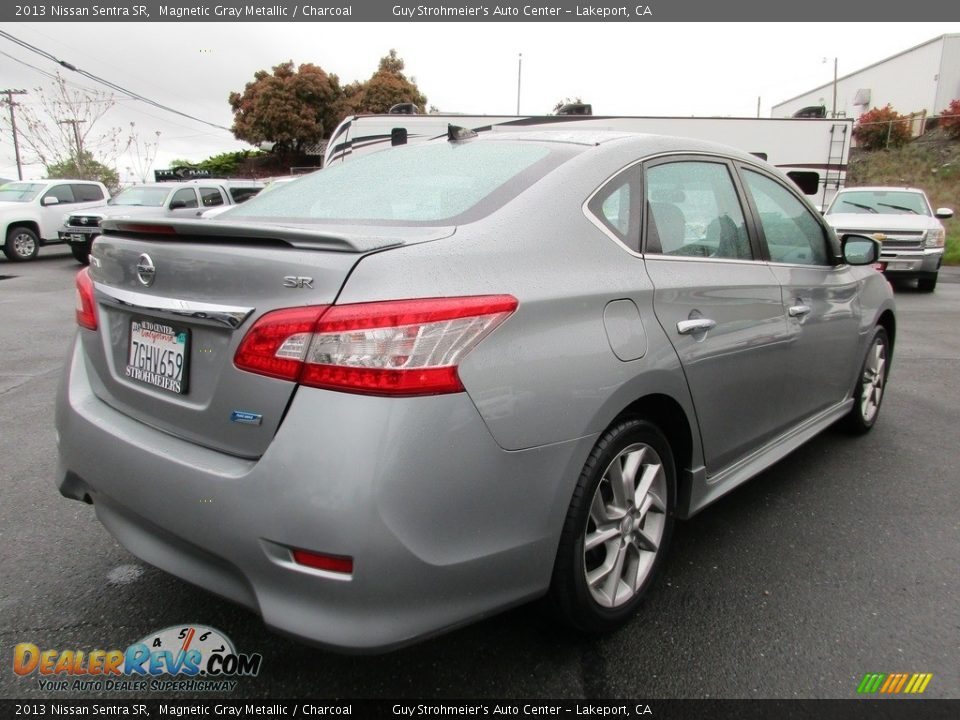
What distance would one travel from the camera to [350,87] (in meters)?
40.0

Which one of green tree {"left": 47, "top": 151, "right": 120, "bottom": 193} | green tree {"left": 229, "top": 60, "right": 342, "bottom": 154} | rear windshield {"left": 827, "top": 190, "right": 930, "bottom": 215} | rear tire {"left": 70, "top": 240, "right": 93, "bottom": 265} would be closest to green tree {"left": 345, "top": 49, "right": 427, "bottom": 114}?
green tree {"left": 229, "top": 60, "right": 342, "bottom": 154}

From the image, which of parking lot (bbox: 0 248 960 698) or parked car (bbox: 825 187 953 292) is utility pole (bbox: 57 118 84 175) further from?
parking lot (bbox: 0 248 960 698)

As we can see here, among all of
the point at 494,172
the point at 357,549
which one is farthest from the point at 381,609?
the point at 494,172

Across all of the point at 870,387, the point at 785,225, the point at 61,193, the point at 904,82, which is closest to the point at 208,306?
the point at 785,225

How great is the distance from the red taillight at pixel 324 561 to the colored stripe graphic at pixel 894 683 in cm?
161

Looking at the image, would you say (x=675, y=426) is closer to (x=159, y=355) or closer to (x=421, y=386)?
(x=421, y=386)

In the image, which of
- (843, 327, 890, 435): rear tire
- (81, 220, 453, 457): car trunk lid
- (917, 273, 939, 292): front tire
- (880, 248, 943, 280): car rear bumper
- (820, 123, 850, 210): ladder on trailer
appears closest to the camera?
(81, 220, 453, 457): car trunk lid

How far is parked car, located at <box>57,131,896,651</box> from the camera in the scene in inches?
62.5

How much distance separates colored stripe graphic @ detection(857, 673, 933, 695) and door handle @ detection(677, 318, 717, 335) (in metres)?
1.20

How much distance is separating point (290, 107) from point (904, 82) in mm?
35890

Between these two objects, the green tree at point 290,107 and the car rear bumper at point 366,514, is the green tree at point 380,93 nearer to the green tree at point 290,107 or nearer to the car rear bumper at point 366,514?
the green tree at point 290,107

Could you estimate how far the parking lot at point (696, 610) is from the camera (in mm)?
2055

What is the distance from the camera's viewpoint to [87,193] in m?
17.0

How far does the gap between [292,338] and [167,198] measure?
14556mm
